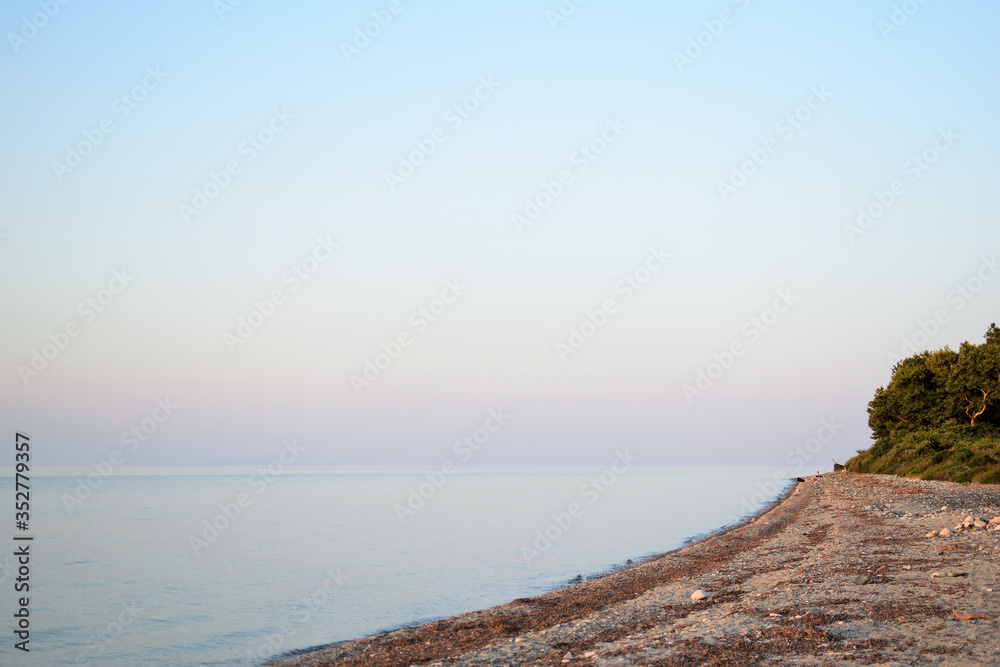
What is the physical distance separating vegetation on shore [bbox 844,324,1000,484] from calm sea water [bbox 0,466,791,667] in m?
14.2

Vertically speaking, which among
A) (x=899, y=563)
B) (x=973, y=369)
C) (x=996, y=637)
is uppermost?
(x=973, y=369)

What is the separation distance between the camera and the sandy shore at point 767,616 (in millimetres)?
9516

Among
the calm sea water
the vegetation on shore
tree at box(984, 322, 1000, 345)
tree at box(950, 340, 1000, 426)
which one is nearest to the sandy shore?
the calm sea water

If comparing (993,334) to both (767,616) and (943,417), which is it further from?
(767,616)

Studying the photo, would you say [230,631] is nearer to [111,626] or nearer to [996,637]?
[111,626]

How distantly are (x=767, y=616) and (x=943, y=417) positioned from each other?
59.0 meters

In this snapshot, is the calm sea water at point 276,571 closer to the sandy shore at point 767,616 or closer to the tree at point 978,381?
the sandy shore at point 767,616

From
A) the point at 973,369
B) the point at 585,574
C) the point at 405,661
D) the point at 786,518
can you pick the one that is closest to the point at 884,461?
the point at 973,369

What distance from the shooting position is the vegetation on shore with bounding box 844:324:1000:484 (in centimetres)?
4325

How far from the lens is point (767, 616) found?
11617mm

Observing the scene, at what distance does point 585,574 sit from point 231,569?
14.0 meters

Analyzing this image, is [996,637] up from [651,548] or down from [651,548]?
down

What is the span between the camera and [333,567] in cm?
2853

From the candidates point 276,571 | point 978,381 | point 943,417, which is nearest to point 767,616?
point 276,571
